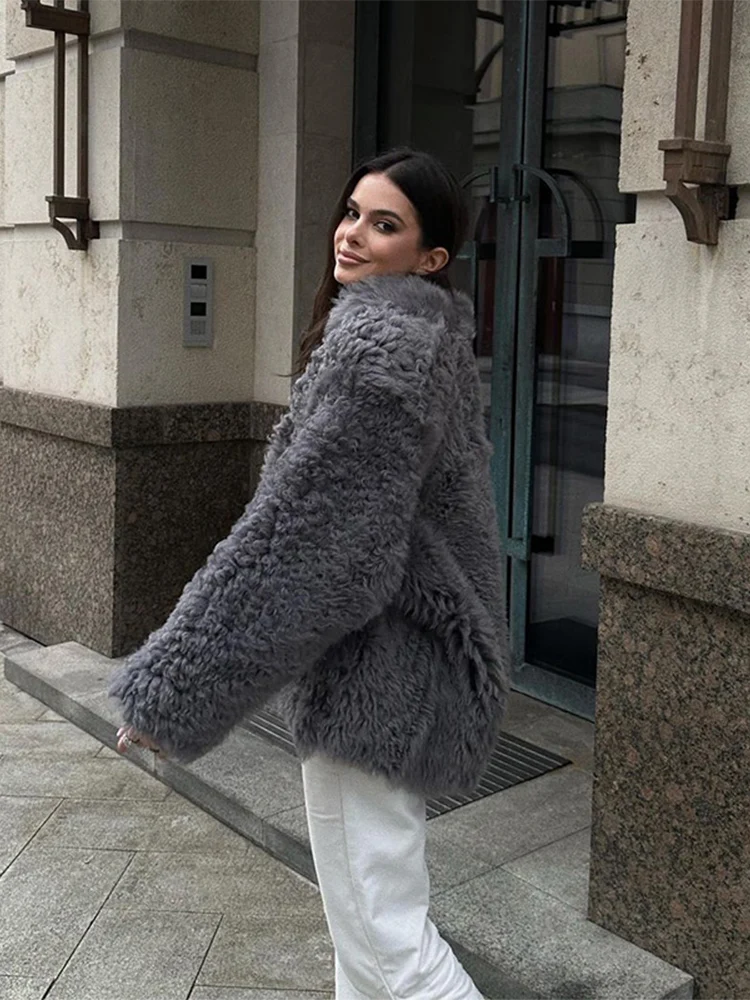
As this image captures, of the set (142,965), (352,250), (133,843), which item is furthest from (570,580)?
(352,250)

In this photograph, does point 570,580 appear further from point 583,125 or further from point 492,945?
point 492,945

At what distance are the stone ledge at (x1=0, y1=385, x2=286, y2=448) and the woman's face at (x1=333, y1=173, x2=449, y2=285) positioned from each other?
10.7ft

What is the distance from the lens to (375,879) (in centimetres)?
243

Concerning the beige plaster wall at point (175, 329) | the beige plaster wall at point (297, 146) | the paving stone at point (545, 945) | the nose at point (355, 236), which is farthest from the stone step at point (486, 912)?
the beige plaster wall at point (297, 146)

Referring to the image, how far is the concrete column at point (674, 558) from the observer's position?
114 inches

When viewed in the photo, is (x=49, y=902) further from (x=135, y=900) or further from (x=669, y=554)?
(x=669, y=554)

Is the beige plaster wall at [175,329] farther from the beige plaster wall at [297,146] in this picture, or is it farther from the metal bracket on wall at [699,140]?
the metal bracket on wall at [699,140]

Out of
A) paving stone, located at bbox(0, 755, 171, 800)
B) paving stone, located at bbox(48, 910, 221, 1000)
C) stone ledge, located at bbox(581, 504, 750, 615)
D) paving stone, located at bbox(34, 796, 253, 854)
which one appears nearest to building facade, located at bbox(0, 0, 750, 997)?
paving stone, located at bbox(0, 755, 171, 800)

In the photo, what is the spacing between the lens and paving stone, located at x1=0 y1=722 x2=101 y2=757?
508cm

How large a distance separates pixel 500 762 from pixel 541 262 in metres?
2.02

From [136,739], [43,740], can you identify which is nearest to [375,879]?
[136,739]

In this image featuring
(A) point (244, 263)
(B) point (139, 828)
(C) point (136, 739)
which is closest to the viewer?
(C) point (136, 739)

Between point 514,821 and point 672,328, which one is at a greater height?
point 672,328

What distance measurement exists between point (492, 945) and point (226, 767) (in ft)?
4.91
